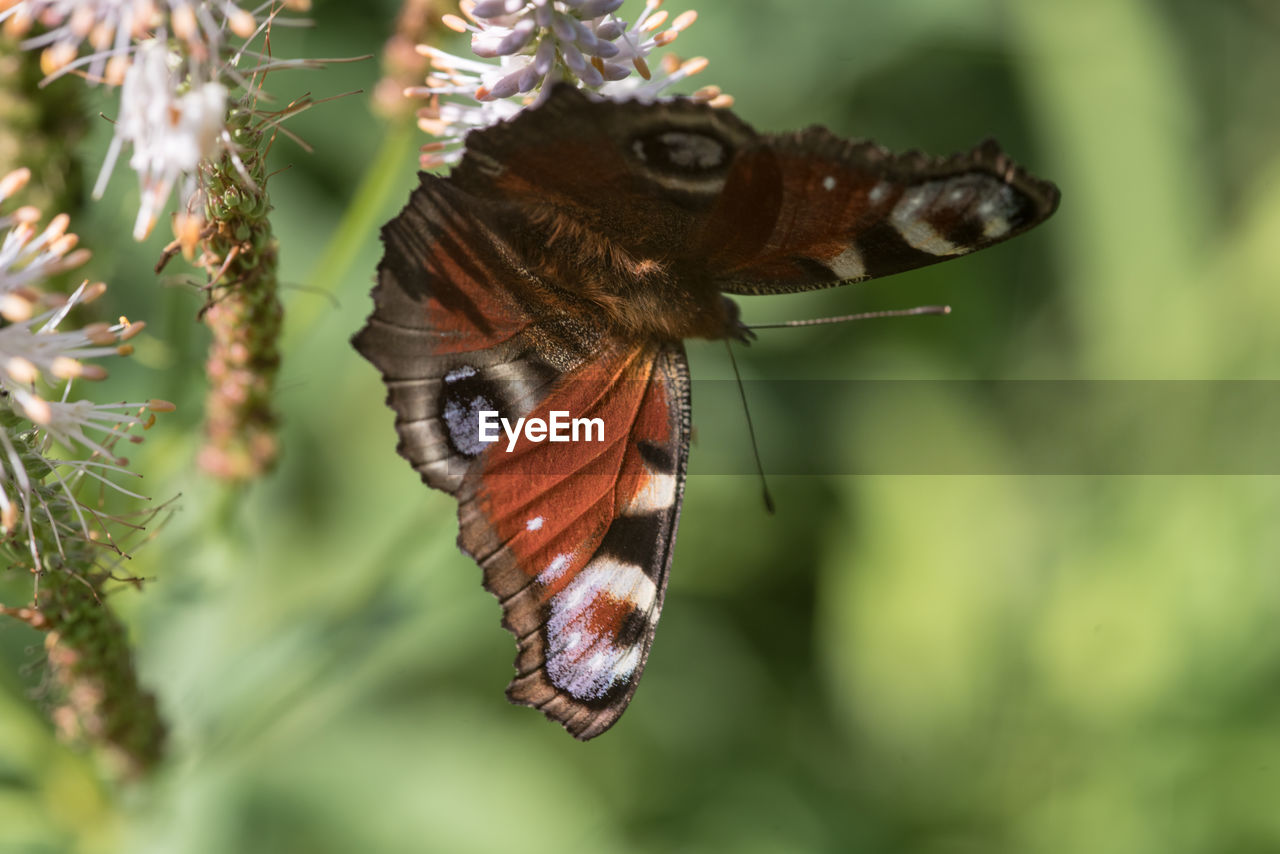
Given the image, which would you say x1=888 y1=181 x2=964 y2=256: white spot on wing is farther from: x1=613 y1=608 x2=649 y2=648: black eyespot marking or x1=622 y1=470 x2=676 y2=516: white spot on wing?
x1=613 y1=608 x2=649 y2=648: black eyespot marking

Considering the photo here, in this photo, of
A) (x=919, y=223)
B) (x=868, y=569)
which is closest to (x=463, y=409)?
(x=919, y=223)

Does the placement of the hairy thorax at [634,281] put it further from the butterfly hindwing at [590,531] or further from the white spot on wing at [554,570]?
the white spot on wing at [554,570]

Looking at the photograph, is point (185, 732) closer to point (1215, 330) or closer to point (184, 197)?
point (184, 197)

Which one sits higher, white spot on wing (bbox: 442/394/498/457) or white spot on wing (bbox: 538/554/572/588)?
white spot on wing (bbox: 442/394/498/457)

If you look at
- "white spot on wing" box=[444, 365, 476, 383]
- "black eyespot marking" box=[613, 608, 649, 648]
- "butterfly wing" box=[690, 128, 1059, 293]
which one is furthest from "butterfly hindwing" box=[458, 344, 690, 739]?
"butterfly wing" box=[690, 128, 1059, 293]

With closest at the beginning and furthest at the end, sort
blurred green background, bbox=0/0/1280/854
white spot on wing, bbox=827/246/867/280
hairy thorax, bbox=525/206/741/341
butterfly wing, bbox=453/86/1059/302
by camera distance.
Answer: butterfly wing, bbox=453/86/1059/302 → white spot on wing, bbox=827/246/867/280 → hairy thorax, bbox=525/206/741/341 → blurred green background, bbox=0/0/1280/854

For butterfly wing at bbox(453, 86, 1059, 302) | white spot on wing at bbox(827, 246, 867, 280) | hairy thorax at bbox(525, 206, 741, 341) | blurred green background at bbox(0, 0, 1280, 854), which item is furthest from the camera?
blurred green background at bbox(0, 0, 1280, 854)

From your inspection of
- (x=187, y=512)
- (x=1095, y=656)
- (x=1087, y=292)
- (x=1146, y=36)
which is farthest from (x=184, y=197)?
(x=1146, y=36)
